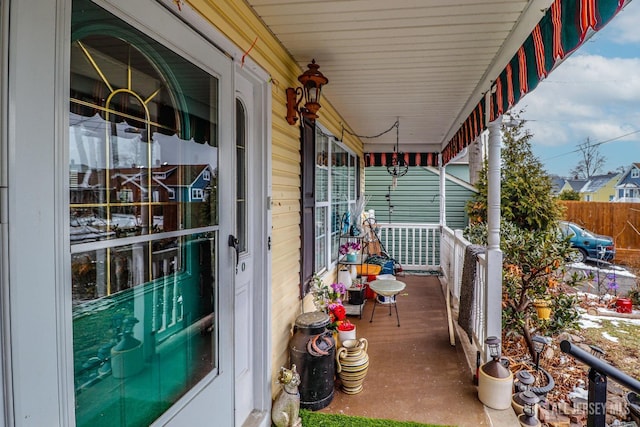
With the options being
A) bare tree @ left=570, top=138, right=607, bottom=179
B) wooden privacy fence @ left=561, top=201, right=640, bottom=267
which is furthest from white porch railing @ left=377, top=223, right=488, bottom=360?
bare tree @ left=570, top=138, right=607, bottom=179

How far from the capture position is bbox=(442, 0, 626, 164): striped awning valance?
1.26 m

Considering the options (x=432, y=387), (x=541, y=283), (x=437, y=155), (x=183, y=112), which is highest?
(x=437, y=155)

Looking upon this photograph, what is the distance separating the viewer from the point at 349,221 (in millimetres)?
5797

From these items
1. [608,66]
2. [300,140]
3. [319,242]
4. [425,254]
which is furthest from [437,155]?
[608,66]

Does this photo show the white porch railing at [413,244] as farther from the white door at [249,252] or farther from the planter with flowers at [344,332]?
the white door at [249,252]

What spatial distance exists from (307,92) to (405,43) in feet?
2.62

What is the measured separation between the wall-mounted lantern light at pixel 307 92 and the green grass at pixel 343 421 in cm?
213

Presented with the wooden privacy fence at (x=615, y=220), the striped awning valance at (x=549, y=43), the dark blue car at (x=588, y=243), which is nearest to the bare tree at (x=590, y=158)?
the wooden privacy fence at (x=615, y=220)

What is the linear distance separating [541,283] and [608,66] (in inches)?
976

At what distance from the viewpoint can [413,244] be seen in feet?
25.4

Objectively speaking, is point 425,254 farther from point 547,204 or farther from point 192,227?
point 192,227

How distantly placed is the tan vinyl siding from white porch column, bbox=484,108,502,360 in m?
1.56

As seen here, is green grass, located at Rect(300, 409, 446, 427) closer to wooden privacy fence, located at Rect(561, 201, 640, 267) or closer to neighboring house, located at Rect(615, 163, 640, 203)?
wooden privacy fence, located at Rect(561, 201, 640, 267)

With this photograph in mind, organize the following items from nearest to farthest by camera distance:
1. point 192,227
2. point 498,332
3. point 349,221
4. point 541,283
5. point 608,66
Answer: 1. point 192,227
2. point 498,332
3. point 541,283
4. point 349,221
5. point 608,66
